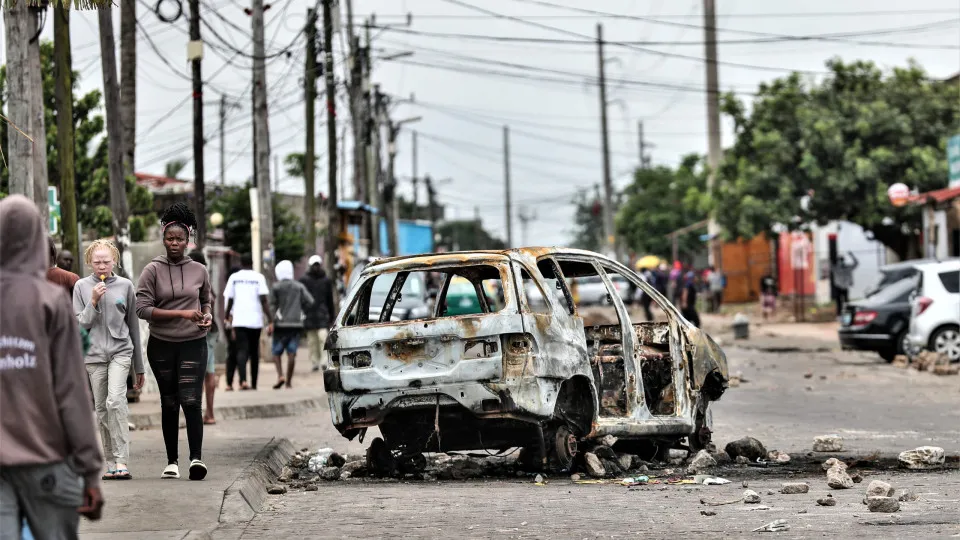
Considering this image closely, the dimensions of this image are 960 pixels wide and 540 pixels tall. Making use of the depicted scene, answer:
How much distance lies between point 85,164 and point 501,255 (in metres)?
28.7

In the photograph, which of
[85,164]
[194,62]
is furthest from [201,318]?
[85,164]

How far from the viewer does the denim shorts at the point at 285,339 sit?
20406 millimetres

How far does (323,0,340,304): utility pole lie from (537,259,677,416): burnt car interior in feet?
70.8

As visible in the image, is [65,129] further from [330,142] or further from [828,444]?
[330,142]

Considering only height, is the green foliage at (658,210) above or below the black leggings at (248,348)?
above

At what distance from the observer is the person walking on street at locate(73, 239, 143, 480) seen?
984cm

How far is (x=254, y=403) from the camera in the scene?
17875 mm

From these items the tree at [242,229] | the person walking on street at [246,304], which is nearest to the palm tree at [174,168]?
the tree at [242,229]

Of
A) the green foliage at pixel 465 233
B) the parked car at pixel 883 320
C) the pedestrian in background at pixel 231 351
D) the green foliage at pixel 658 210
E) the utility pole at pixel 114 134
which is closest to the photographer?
the utility pole at pixel 114 134

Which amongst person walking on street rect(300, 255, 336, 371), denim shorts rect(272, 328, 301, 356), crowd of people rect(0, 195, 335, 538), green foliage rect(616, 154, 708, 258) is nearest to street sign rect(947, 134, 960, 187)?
crowd of people rect(0, 195, 335, 538)

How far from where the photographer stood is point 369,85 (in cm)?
4578

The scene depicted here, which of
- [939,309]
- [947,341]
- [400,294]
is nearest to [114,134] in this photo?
[400,294]

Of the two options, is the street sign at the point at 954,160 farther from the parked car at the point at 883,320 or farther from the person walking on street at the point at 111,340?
the person walking on street at the point at 111,340

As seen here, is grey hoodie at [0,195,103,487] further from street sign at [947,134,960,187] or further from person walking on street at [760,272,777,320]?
person walking on street at [760,272,777,320]
